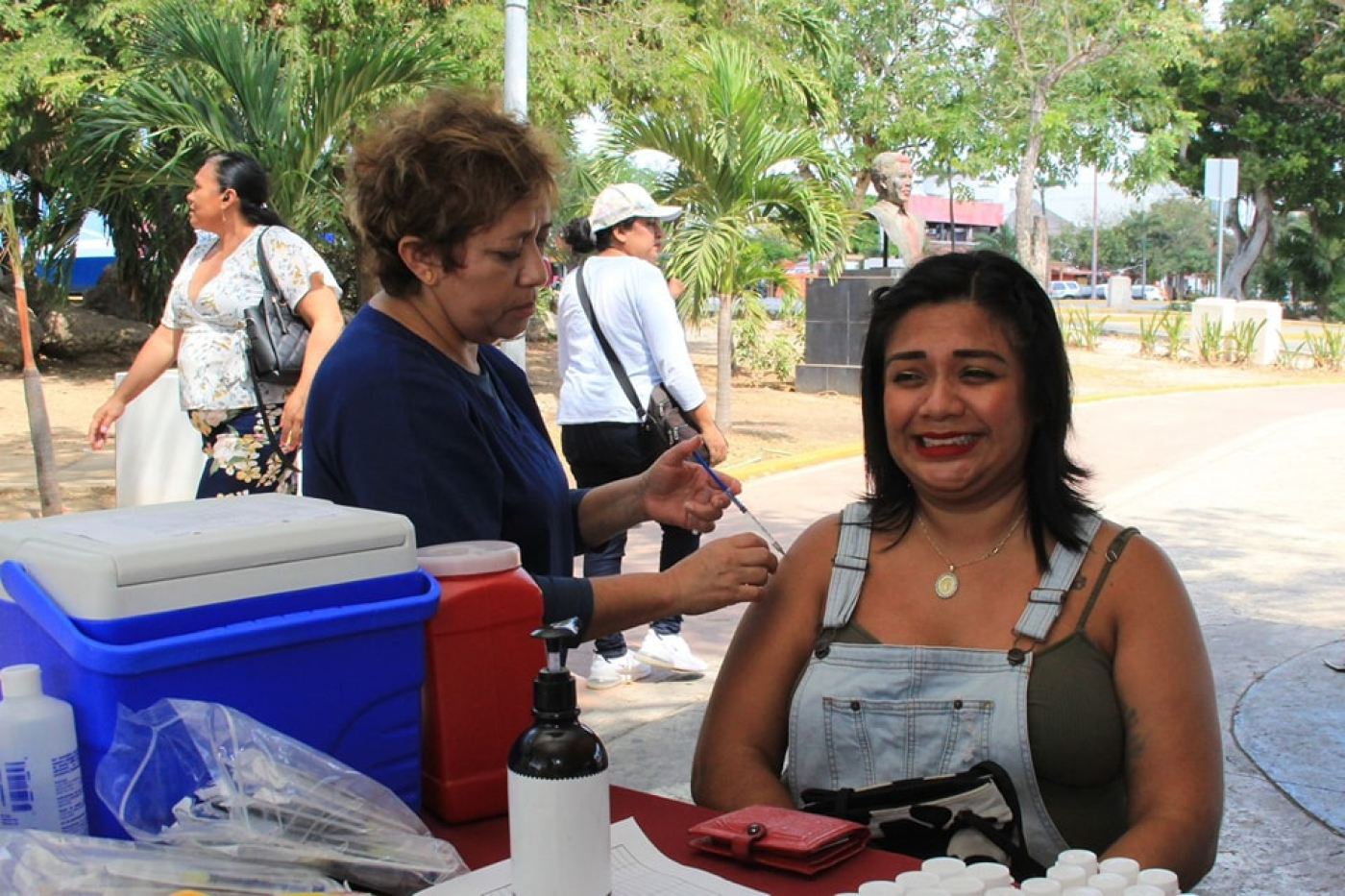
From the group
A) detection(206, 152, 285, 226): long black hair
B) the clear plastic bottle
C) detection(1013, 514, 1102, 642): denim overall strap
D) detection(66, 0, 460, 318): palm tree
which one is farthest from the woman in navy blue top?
detection(66, 0, 460, 318): palm tree

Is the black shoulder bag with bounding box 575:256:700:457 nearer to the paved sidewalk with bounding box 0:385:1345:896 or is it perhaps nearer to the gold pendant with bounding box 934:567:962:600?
the paved sidewalk with bounding box 0:385:1345:896

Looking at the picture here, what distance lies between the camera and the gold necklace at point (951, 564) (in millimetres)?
2271

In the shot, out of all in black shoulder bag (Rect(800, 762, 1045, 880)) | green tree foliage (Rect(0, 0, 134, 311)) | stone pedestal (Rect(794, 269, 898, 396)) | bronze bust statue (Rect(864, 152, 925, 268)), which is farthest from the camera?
stone pedestal (Rect(794, 269, 898, 396))

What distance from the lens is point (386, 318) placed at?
229 cm

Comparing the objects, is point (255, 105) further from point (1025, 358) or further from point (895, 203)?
point (895, 203)

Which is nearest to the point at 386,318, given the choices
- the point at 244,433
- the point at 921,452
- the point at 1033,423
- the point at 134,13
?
the point at 921,452

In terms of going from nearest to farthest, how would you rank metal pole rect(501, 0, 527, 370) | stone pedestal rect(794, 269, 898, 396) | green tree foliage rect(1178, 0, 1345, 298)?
1. metal pole rect(501, 0, 527, 370)
2. stone pedestal rect(794, 269, 898, 396)
3. green tree foliage rect(1178, 0, 1345, 298)

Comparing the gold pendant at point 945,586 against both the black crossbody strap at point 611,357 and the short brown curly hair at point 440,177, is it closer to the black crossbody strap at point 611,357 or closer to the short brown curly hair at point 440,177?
the short brown curly hair at point 440,177

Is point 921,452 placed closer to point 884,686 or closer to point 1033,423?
point 1033,423

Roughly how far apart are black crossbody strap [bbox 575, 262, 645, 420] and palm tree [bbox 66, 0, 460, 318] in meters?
2.87

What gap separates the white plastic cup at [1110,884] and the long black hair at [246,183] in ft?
13.4

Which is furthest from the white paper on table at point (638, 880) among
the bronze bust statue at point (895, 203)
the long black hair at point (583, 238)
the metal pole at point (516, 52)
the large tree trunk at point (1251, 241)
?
the large tree trunk at point (1251, 241)

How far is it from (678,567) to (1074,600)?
0.64 meters

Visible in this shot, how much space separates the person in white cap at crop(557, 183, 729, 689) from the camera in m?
5.33
